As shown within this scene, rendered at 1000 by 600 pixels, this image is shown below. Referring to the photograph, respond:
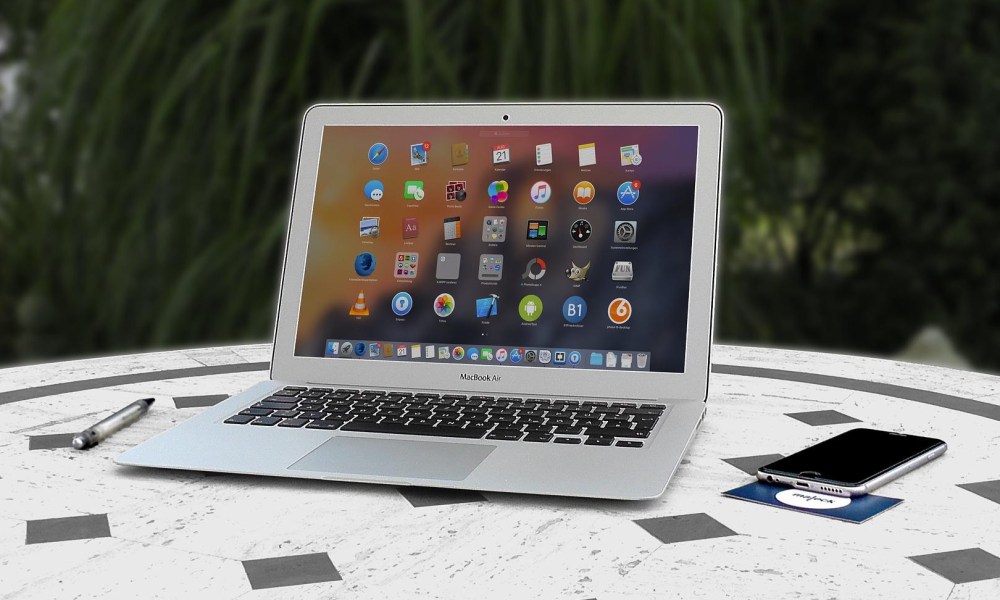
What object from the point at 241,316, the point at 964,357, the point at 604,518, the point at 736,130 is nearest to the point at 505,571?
the point at 604,518

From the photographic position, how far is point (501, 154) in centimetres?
99

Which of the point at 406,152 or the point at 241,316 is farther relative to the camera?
the point at 241,316

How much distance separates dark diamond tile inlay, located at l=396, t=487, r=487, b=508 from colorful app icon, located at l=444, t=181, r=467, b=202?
1.07 feet

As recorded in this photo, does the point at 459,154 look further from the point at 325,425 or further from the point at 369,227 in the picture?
the point at 325,425

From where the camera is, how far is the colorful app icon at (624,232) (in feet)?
3.10

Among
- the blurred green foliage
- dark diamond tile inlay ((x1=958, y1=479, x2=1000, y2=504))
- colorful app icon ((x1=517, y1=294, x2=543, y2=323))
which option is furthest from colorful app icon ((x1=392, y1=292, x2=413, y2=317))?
the blurred green foliage

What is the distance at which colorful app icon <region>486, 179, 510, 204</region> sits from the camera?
98 cm

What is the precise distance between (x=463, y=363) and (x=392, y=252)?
0.41 feet

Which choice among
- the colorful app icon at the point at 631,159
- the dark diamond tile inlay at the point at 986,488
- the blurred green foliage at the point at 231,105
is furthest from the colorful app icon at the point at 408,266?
the blurred green foliage at the point at 231,105

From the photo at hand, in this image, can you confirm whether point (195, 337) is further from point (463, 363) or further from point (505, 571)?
point (505, 571)

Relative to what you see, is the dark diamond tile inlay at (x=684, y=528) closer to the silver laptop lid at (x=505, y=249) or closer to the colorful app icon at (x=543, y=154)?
the silver laptop lid at (x=505, y=249)

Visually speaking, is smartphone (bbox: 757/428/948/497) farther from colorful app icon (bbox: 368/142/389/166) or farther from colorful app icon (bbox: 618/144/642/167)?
colorful app icon (bbox: 368/142/389/166)

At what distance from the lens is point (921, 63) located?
3.02m

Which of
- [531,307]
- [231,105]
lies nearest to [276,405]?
[531,307]
